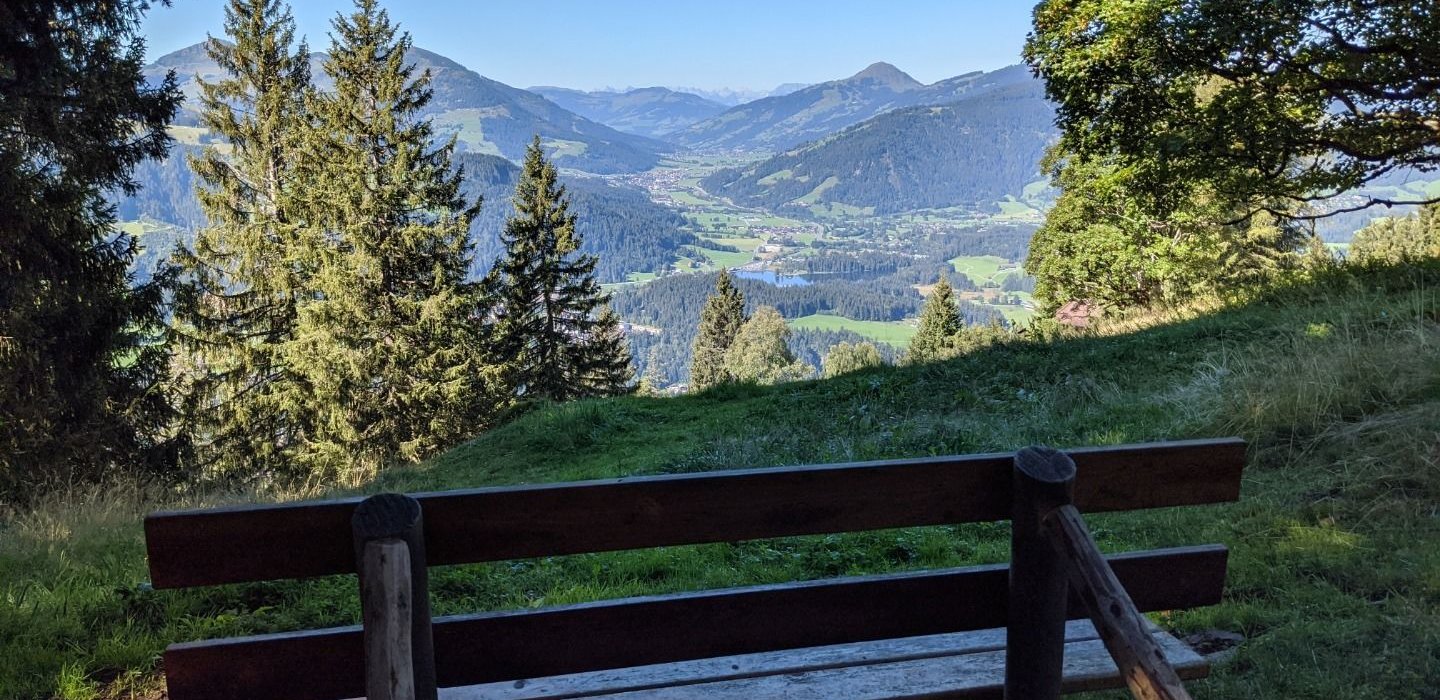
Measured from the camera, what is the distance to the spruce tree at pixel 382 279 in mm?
21578

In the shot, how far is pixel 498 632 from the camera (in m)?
2.02

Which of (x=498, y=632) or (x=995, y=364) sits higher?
(x=498, y=632)

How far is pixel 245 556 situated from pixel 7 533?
17.9 ft

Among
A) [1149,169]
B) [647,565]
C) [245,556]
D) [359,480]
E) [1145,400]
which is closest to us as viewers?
[245,556]

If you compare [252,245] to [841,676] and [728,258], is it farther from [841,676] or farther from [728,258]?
[728,258]

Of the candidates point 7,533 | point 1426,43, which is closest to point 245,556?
point 7,533

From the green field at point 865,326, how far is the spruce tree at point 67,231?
97.7 meters

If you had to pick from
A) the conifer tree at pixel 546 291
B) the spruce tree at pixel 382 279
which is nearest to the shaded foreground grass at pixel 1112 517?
the spruce tree at pixel 382 279

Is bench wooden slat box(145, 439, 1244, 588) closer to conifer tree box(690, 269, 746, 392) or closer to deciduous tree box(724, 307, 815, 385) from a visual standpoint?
deciduous tree box(724, 307, 815, 385)

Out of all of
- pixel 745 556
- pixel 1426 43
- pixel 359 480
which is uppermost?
pixel 1426 43

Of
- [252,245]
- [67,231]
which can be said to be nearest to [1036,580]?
[67,231]

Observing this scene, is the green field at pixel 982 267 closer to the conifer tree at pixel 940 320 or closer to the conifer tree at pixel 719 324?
the conifer tree at pixel 940 320

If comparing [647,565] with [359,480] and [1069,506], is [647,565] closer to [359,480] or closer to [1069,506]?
[1069,506]

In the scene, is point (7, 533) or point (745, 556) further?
point (7, 533)
